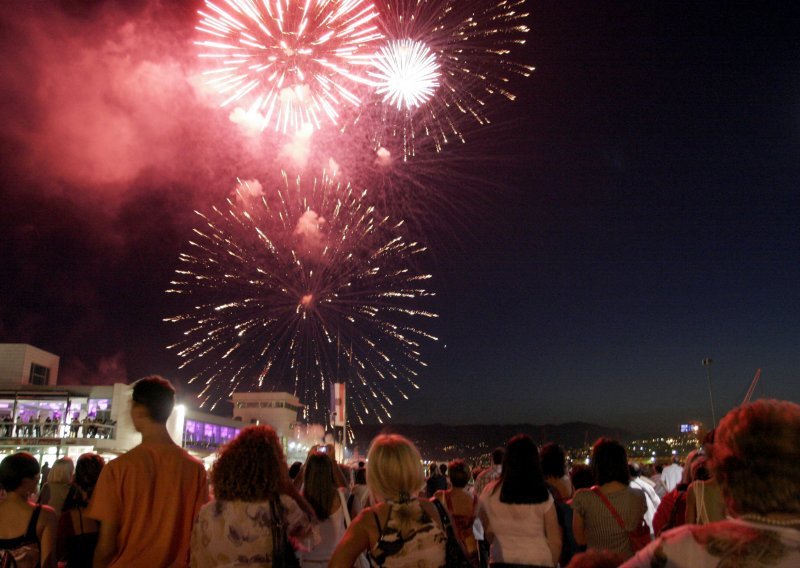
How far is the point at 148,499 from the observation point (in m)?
3.89

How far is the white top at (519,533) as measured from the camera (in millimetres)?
5207

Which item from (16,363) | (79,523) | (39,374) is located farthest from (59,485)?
(39,374)

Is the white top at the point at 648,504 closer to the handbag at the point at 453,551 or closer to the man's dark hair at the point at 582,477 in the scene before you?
the man's dark hair at the point at 582,477

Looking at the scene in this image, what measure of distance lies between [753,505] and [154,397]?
3.40 metres

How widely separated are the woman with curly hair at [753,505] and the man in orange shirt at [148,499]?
2.76 metres

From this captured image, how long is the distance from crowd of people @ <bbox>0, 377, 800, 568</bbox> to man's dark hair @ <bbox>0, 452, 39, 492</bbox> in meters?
0.01

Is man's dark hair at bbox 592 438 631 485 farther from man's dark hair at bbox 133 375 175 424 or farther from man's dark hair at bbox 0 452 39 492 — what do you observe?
man's dark hair at bbox 0 452 39 492

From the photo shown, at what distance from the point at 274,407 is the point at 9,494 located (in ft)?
232

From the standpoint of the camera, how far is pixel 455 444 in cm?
19850

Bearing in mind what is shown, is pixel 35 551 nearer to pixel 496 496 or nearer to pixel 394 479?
pixel 394 479

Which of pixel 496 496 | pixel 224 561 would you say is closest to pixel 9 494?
pixel 224 561

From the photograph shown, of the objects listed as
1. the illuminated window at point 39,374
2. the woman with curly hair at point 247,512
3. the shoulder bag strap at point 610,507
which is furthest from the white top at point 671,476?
the illuminated window at point 39,374

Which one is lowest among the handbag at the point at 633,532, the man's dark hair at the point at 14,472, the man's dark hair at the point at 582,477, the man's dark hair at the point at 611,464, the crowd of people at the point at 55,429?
the handbag at the point at 633,532

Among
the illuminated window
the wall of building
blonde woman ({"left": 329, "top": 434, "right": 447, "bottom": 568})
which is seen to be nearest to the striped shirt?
blonde woman ({"left": 329, "top": 434, "right": 447, "bottom": 568})
